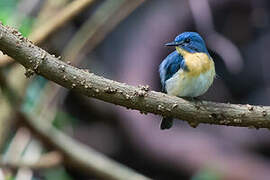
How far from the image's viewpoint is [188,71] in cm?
250

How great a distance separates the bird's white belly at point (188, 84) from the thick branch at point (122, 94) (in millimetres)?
336

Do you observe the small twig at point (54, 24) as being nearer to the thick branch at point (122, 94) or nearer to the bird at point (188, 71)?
the bird at point (188, 71)

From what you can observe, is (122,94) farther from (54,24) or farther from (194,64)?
(54,24)

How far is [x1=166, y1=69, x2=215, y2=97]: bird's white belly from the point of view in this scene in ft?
8.04

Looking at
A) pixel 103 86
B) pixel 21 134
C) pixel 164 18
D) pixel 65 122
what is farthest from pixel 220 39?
pixel 103 86

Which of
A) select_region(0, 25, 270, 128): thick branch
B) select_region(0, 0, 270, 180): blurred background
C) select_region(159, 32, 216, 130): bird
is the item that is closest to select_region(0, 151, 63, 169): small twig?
select_region(0, 0, 270, 180): blurred background

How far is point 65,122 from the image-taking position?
4699mm

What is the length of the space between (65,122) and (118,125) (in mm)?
819

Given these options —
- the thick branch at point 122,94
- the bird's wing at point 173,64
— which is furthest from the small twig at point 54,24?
the thick branch at point 122,94

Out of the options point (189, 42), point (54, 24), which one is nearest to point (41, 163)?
point (54, 24)

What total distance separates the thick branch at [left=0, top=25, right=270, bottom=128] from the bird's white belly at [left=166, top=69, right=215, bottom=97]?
0.34 meters

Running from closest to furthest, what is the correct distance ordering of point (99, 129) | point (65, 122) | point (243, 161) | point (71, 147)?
1. point (71, 147)
2. point (65, 122)
3. point (243, 161)
4. point (99, 129)

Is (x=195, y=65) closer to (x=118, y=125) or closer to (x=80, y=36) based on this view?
(x=80, y=36)

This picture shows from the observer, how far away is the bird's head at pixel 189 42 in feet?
7.73
